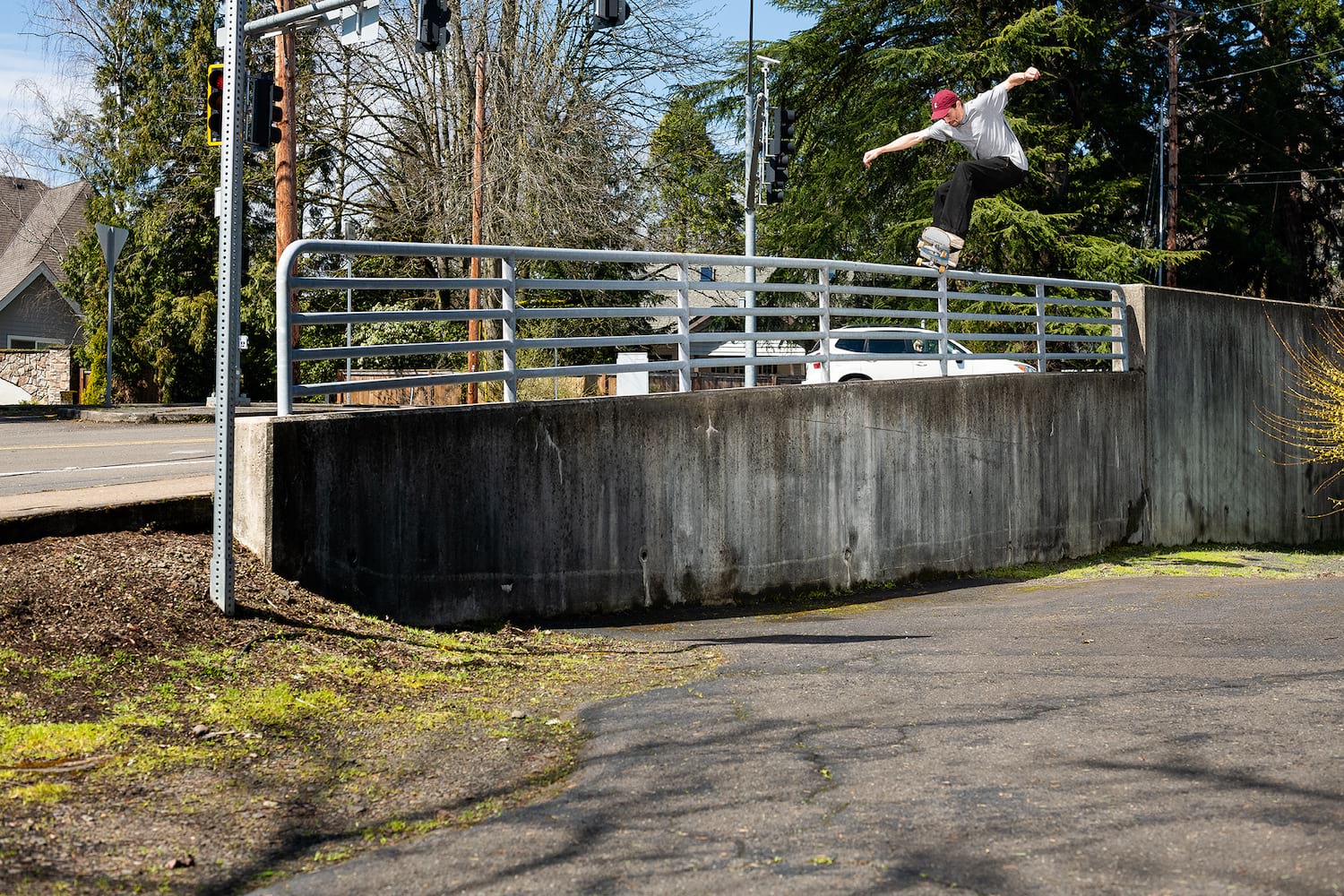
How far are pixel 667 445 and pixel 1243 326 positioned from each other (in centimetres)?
1240

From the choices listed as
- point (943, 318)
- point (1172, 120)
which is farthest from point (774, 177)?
point (1172, 120)

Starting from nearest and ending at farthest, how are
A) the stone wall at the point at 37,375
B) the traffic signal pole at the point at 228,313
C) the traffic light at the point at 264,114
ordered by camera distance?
the traffic signal pole at the point at 228,313 < the traffic light at the point at 264,114 < the stone wall at the point at 37,375

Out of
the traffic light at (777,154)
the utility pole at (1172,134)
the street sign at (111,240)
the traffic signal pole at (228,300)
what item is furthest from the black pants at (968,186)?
the utility pole at (1172,134)

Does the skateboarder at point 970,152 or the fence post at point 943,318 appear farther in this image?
the fence post at point 943,318

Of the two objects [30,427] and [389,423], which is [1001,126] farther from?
[30,427]

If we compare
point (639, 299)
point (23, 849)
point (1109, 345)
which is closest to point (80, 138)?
point (639, 299)

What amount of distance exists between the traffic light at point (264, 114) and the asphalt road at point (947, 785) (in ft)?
21.5

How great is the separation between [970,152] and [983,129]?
289mm

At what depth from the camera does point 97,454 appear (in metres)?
13.7

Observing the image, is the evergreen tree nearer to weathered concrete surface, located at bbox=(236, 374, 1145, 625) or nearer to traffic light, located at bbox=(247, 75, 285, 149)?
weathered concrete surface, located at bbox=(236, 374, 1145, 625)

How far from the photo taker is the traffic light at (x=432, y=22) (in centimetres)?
1388

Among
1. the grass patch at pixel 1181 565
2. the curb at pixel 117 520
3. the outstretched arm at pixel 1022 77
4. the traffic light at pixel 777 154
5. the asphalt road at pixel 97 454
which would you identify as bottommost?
the grass patch at pixel 1181 565

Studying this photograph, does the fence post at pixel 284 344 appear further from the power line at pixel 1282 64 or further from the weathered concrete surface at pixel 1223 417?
the power line at pixel 1282 64

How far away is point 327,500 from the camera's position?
327 inches
